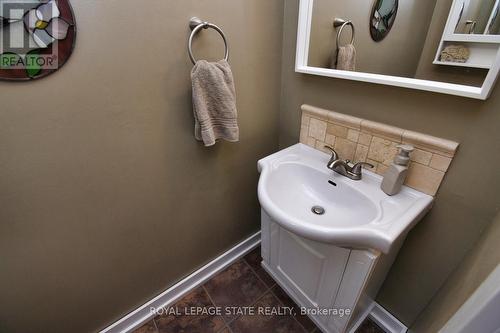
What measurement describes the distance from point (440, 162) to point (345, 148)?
12.9 inches

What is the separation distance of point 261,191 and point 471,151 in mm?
657

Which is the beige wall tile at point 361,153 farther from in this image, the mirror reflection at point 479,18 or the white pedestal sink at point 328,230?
the mirror reflection at point 479,18

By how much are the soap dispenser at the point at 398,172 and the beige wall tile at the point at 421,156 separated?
0.04m

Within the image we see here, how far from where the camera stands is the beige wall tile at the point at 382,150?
0.81 meters

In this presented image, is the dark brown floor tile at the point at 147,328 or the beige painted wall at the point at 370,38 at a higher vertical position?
the beige painted wall at the point at 370,38

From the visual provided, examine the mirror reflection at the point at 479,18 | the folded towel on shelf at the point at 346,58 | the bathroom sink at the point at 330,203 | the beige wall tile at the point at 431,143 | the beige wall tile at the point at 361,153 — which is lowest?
the bathroom sink at the point at 330,203

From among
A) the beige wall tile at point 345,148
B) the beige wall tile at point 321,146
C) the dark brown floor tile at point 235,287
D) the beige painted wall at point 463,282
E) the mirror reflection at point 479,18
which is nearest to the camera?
the beige painted wall at point 463,282

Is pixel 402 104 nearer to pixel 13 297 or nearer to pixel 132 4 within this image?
pixel 132 4

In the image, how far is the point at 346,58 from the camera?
90 centimetres

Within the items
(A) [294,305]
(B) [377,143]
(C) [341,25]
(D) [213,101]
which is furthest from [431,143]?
(A) [294,305]

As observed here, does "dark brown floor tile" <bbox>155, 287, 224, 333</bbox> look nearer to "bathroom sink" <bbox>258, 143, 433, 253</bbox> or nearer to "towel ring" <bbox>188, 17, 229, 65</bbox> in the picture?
"bathroom sink" <bbox>258, 143, 433, 253</bbox>

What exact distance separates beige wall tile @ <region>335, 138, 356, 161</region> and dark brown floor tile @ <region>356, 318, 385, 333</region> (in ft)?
2.86

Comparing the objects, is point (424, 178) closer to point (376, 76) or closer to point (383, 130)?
point (383, 130)

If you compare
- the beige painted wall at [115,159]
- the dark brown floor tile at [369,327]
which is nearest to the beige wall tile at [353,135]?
the beige painted wall at [115,159]
